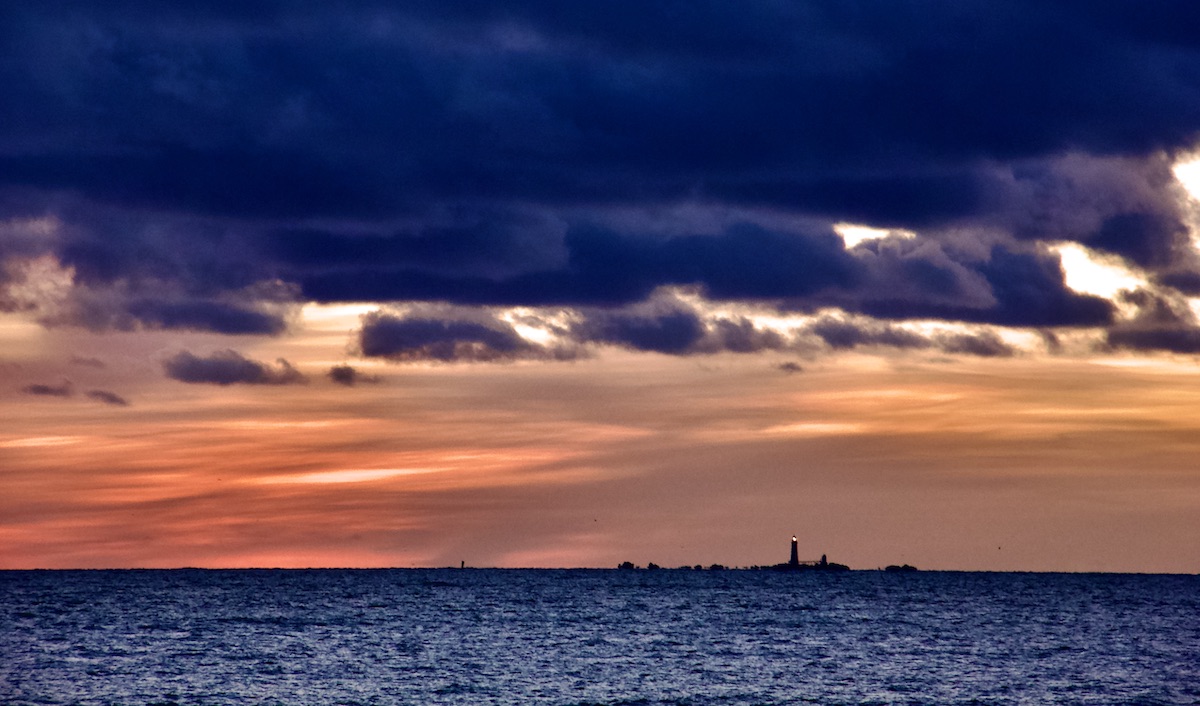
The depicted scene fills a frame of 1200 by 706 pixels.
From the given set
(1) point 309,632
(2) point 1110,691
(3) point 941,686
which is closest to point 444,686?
(3) point 941,686

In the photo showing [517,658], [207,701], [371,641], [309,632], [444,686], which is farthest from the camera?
[309,632]

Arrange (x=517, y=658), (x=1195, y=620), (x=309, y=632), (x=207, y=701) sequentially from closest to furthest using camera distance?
(x=207, y=701) < (x=517, y=658) < (x=309, y=632) < (x=1195, y=620)

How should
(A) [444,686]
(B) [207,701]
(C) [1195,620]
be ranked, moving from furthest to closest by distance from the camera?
1. (C) [1195,620]
2. (A) [444,686]
3. (B) [207,701]

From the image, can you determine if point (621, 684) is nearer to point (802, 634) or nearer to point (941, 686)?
point (941, 686)

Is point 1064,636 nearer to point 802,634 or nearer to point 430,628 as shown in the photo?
point 802,634

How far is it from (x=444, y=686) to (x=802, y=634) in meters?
65.6

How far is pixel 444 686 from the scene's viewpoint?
309 ft

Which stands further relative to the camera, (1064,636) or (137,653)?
(1064,636)

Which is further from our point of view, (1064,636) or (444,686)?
(1064,636)

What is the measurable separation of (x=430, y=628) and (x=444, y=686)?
61.0m

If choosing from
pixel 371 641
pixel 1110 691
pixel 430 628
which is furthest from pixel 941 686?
pixel 430 628

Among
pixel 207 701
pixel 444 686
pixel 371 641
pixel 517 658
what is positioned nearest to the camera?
pixel 207 701

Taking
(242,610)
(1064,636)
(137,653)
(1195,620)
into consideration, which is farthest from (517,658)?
(1195,620)

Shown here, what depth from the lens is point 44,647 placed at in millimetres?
122000
